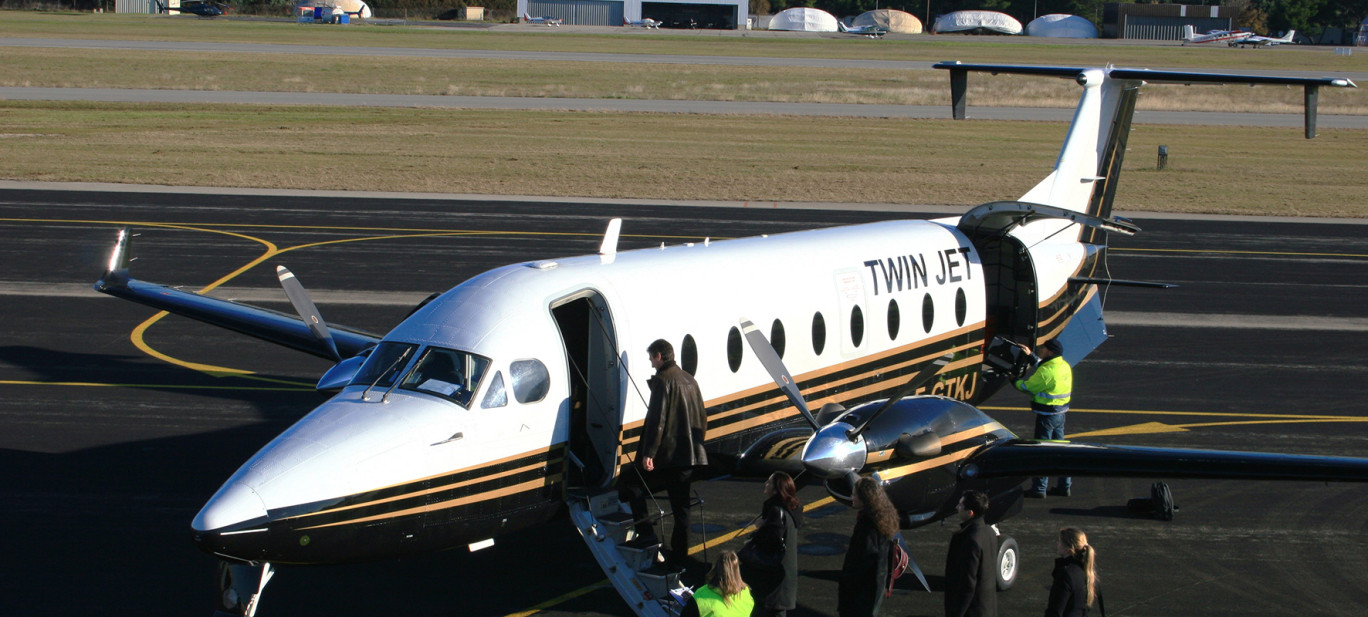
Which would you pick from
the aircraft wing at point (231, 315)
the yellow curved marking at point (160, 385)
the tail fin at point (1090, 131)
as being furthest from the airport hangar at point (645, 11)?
the aircraft wing at point (231, 315)

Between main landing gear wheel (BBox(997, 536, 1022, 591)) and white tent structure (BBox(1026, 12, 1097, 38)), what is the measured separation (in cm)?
15150

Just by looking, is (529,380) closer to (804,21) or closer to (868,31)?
(868,31)

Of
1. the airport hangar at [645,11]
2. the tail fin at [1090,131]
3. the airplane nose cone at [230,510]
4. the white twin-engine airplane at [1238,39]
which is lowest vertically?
the airplane nose cone at [230,510]

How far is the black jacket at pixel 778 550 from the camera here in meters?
9.77

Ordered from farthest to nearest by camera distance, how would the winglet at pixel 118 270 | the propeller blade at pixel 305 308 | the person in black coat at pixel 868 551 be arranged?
1. the winglet at pixel 118 270
2. the propeller blade at pixel 305 308
3. the person in black coat at pixel 868 551

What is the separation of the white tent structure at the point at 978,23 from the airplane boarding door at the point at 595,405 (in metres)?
151

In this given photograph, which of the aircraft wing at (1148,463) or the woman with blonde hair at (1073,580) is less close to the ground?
the aircraft wing at (1148,463)

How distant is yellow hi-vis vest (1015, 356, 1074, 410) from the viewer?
1395cm

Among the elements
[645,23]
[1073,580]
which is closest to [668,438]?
[1073,580]

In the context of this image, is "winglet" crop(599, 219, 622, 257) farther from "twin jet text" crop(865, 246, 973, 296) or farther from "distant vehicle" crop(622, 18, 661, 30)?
"distant vehicle" crop(622, 18, 661, 30)

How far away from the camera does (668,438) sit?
1082cm

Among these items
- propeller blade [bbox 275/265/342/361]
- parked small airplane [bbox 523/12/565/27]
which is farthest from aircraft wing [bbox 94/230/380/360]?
parked small airplane [bbox 523/12/565/27]

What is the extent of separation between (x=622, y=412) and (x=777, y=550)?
223 centimetres

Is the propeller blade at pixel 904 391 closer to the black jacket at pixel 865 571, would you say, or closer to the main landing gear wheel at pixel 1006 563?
the black jacket at pixel 865 571
